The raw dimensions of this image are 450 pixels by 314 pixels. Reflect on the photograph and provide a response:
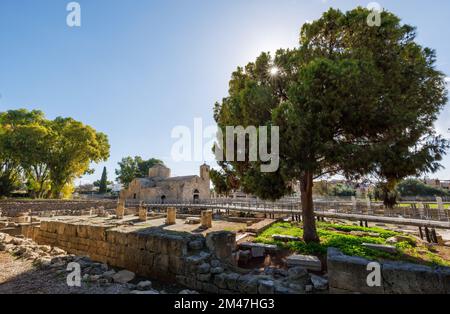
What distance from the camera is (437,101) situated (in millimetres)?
9422

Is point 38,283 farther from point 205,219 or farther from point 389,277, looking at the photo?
point 205,219

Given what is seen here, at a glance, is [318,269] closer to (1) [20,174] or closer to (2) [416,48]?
(2) [416,48]

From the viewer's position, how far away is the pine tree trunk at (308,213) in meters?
10.5

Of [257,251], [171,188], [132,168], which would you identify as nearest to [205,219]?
[257,251]

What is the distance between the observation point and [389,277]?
3.72 metres

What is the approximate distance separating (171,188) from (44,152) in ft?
61.2

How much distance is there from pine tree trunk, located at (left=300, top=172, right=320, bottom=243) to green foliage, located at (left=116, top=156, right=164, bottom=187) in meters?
48.5

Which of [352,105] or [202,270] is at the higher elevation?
[352,105]

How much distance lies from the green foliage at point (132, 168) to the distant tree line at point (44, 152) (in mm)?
17945

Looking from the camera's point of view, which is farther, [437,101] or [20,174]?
[20,174]

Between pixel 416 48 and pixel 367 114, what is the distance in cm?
407

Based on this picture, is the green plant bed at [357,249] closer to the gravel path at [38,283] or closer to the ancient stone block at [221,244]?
the ancient stone block at [221,244]
